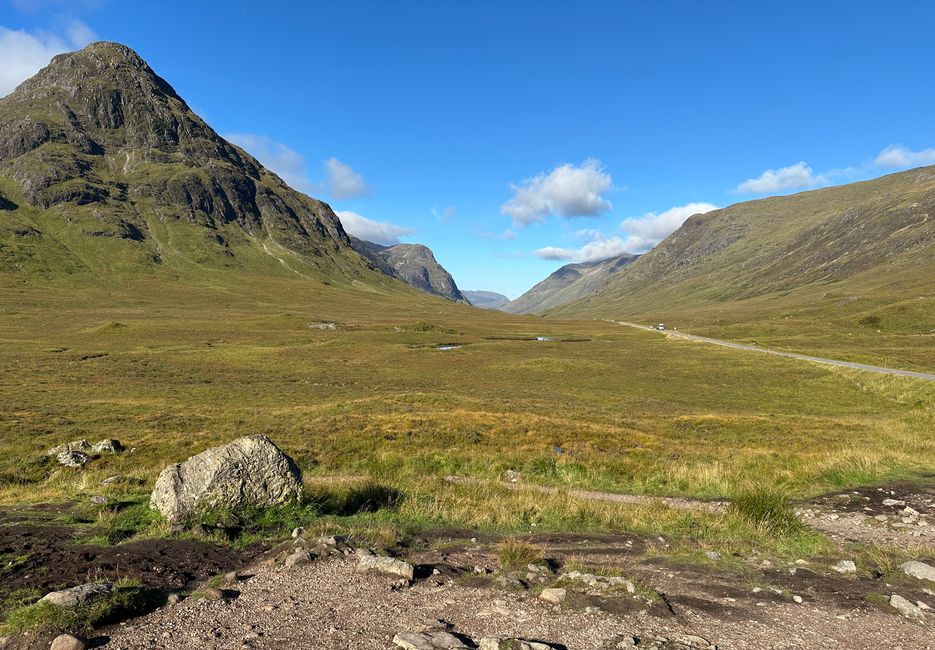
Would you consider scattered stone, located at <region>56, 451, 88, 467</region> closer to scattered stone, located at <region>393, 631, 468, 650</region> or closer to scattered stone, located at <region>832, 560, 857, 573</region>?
scattered stone, located at <region>393, 631, 468, 650</region>

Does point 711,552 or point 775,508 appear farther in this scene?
point 775,508

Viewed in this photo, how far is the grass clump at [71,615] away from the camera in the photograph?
6.45 m

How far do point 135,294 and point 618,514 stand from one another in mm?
224582

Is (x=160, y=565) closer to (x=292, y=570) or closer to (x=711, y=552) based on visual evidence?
(x=292, y=570)

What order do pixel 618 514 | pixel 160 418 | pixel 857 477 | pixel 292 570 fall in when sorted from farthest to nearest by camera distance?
1. pixel 160 418
2. pixel 857 477
3. pixel 618 514
4. pixel 292 570

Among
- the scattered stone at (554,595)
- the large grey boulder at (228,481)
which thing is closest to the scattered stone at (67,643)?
the large grey boulder at (228,481)

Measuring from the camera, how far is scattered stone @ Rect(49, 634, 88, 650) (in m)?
6.06

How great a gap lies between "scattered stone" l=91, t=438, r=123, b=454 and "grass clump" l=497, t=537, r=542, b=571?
2208 cm

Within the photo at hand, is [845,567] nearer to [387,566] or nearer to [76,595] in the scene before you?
[387,566]

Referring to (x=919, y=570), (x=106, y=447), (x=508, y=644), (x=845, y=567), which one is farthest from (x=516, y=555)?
(x=106, y=447)

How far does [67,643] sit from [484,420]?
26.8m

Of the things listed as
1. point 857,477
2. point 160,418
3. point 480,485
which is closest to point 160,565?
point 480,485

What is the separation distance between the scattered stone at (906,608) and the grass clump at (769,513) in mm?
3717

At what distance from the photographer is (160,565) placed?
916cm
